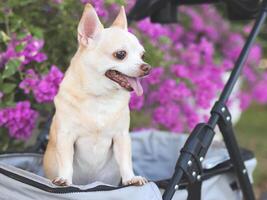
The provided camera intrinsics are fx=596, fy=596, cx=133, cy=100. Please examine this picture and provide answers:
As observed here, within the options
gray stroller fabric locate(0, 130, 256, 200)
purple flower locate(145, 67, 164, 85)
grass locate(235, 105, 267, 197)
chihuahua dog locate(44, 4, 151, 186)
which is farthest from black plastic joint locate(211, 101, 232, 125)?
grass locate(235, 105, 267, 197)

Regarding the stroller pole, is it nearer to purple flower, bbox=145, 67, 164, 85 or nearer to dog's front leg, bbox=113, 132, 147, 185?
dog's front leg, bbox=113, 132, 147, 185

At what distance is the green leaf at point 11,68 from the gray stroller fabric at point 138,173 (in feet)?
0.80

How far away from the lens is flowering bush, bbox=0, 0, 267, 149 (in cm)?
187

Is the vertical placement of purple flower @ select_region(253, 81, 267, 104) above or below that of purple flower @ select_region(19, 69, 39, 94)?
below

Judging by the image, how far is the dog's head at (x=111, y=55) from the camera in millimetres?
1359

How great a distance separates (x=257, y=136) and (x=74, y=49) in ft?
7.89

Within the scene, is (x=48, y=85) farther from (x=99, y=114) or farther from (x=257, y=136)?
(x=257, y=136)

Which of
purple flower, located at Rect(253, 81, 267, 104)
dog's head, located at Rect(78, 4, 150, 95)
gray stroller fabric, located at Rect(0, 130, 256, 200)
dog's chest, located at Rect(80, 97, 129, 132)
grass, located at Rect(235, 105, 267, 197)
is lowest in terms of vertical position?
grass, located at Rect(235, 105, 267, 197)

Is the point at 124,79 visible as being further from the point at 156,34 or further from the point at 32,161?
the point at 156,34

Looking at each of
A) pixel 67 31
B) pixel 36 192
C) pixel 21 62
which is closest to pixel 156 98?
pixel 67 31

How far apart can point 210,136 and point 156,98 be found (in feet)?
2.69

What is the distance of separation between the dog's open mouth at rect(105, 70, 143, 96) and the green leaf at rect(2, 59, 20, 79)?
1.67 feet

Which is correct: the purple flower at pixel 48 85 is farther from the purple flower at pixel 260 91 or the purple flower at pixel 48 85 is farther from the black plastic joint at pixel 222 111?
the purple flower at pixel 260 91

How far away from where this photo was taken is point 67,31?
2.00 m
